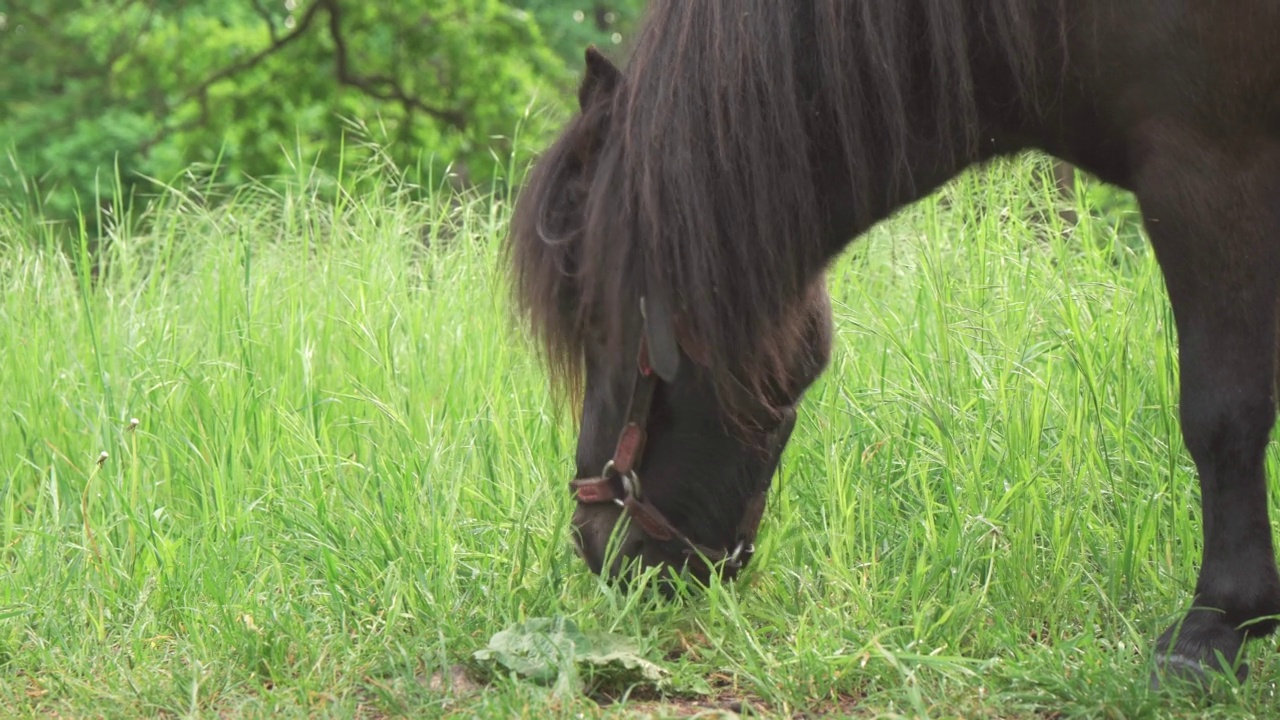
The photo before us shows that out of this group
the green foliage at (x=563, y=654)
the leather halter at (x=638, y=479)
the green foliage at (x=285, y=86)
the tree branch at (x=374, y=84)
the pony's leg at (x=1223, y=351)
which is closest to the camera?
the pony's leg at (x=1223, y=351)

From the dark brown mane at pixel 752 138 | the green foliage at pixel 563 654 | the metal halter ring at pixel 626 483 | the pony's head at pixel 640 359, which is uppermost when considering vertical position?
the dark brown mane at pixel 752 138

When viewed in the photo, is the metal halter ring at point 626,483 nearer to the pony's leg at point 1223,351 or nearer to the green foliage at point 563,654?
the green foliage at point 563,654

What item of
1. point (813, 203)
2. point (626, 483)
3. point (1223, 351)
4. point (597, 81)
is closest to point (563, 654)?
point (626, 483)

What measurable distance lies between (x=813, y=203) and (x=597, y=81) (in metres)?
0.50

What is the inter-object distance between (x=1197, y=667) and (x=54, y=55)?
1159 cm

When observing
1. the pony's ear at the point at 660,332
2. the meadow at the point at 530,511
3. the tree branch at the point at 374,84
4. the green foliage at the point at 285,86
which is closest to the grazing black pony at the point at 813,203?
the pony's ear at the point at 660,332

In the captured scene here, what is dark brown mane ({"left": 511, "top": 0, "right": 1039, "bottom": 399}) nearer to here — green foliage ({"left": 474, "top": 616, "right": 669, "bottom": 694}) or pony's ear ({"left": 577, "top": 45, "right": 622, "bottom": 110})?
pony's ear ({"left": 577, "top": 45, "right": 622, "bottom": 110})

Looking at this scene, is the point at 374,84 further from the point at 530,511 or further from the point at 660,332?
the point at 660,332

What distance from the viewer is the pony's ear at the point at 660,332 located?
87.3 inches

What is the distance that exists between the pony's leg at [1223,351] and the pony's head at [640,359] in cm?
68

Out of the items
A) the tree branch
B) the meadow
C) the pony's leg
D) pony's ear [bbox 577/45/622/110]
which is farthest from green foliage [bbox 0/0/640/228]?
the pony's leg

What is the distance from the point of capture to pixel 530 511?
2.86 meters

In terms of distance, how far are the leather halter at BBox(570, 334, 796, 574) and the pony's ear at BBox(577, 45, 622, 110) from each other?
50 centimetres

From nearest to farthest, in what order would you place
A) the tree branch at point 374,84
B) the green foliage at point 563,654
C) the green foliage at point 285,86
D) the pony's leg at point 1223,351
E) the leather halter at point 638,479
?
the pony's leg at point 1223,351 → the green foliage at point 563,654 → the leather halter at point 638,479 → the green foliage at point 285,86 → the tree branch at point 374,84
